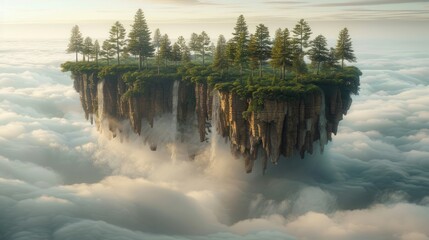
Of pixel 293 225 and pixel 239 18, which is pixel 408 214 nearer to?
pixel 293 225

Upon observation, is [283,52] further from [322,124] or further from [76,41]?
[76,41]

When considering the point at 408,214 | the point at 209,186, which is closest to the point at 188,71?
the point at 209,186

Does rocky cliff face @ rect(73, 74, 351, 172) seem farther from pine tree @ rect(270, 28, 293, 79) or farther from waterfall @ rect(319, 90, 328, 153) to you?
pine tree @ rect(270, 28, 293, 79)

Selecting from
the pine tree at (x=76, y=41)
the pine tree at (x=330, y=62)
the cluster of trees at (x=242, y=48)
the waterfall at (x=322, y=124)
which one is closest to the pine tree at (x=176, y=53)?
the cluster of trees at (x=242, y=48)

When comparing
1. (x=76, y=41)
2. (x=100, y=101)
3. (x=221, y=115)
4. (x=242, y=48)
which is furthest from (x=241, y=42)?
(x=76, y=41)

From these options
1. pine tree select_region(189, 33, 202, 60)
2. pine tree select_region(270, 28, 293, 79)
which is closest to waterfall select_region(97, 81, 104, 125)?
pine tree select_region(189, 33, 202, 60)

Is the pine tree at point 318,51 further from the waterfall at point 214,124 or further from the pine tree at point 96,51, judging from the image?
the pine tree at point 96,51
